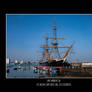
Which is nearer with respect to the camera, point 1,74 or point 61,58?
point 1,74
